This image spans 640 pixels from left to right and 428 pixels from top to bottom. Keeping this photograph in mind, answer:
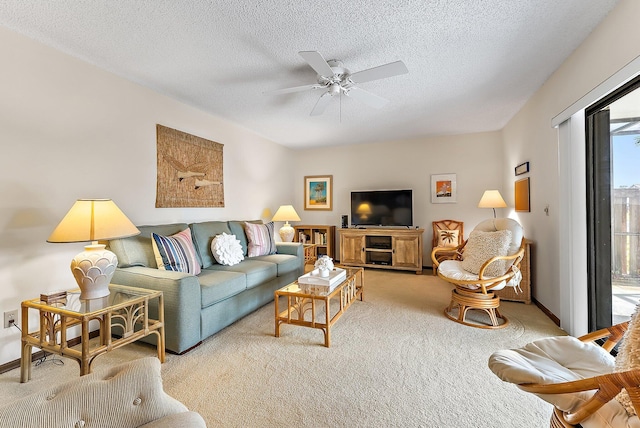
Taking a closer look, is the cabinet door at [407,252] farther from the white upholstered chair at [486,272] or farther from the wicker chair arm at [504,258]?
the wicker chair arm at [504,258]

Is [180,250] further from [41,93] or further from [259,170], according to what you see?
[259,170]

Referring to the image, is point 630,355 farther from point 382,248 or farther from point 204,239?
point 382,248

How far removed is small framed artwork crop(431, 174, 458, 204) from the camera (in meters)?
4.82

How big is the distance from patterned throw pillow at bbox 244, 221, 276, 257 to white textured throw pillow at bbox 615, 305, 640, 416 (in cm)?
318

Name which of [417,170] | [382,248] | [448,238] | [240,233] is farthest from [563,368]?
[417,170]

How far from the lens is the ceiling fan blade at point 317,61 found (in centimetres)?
189

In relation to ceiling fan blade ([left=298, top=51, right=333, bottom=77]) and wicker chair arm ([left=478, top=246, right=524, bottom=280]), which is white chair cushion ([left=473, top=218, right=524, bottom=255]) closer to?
wicker chair arm ([left=478, top=246, right=524, bottom=280])

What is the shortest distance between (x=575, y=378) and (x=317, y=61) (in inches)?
88.8

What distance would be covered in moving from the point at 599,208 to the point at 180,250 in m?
3.57

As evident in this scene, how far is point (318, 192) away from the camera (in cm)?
575

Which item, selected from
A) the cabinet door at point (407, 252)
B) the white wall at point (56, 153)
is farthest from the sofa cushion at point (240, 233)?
the cabinet door at point (407, 252)

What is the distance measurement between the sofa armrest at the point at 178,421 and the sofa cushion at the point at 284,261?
242cm

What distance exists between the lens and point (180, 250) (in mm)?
2598

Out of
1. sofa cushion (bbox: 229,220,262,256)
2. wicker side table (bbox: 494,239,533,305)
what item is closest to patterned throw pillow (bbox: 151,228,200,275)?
sofa cushion (bbox: 229,220,262,256)
